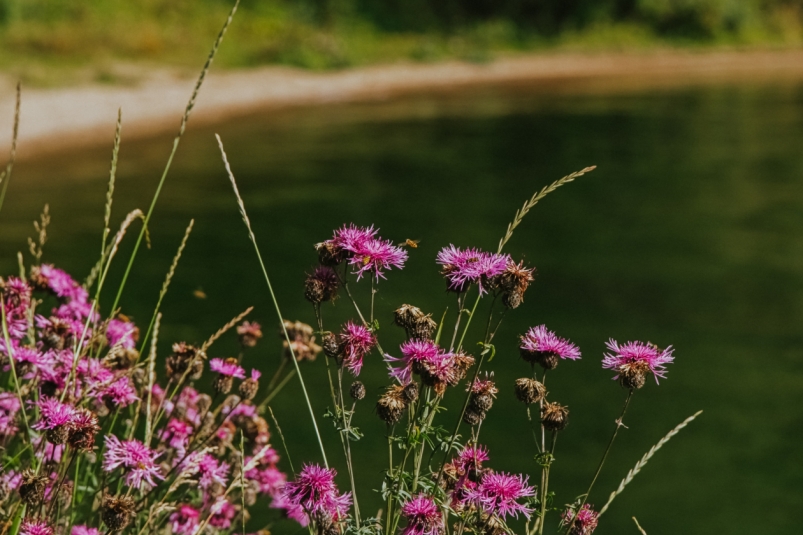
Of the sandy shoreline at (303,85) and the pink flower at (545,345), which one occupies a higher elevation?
the pink flower at (545,345)

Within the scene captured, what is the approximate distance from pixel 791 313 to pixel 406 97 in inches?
521

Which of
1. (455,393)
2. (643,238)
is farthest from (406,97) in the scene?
(455,393)

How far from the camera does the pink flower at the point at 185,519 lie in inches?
109

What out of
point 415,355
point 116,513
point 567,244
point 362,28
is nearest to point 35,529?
point 116,513

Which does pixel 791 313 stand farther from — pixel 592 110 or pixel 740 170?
pixel 592 110

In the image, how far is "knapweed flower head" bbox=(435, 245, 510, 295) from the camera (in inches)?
79.1

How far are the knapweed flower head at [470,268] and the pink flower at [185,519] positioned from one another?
1.05 metres

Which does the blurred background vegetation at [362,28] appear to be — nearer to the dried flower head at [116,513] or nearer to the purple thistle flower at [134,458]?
the purple thistle flower at [134,458]

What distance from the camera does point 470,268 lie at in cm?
201

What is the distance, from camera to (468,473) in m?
2.16

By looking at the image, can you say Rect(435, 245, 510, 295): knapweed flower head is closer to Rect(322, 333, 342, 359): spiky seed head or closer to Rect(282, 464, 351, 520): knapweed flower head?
Rect(322, 333, 342, 359): spiky seed head

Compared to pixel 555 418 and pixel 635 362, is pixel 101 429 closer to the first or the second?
pixel 555 418

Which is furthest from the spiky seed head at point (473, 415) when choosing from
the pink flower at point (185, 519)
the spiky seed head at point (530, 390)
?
the pink flower at point (185, 519)

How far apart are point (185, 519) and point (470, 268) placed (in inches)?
46.6
